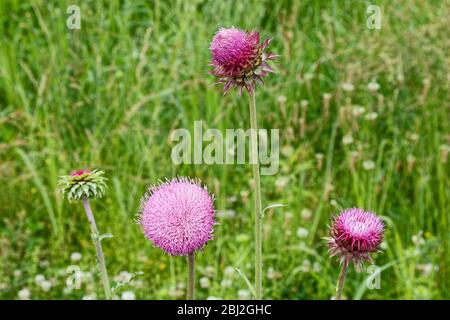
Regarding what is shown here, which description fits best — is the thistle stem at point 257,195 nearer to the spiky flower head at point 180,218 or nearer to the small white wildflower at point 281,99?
the spiky flower head at point 180,218

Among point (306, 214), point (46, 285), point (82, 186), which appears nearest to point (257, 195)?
point (82, 186)

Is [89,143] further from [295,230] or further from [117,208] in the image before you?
[295,230]

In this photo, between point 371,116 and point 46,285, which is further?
point 371,116

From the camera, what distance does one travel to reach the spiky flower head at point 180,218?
1562mm

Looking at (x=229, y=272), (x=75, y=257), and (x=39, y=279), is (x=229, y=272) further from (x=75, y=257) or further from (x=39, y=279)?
(x=39, y=279)

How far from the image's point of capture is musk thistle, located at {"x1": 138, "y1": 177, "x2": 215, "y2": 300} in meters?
1.56

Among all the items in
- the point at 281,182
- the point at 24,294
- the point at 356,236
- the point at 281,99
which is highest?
the point at 281,99

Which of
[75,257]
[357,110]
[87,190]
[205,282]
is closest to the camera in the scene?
[87,190]

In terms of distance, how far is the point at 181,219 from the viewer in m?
1.57

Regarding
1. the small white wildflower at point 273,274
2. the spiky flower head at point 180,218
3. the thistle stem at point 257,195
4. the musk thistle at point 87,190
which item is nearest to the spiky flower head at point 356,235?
the thistle stem at point 257,195

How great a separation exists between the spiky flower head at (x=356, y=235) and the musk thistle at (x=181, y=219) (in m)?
0.31

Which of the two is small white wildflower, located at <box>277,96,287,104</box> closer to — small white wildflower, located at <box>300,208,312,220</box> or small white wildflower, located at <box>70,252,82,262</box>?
small white wildflower, located at <box>300,208,312,220</box>

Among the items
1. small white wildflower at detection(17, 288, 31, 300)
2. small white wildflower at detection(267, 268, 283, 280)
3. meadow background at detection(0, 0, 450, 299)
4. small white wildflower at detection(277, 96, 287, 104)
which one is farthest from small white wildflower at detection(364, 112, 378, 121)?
small white wildflower at detection(17, 288, 31, 300)
